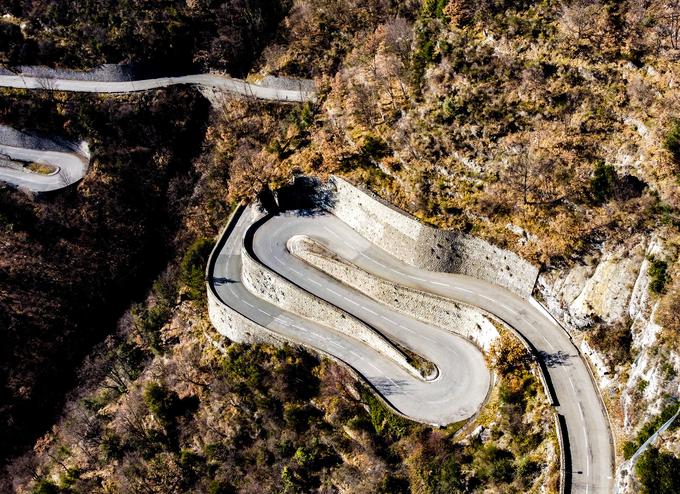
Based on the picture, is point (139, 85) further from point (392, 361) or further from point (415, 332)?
point (392, 361)

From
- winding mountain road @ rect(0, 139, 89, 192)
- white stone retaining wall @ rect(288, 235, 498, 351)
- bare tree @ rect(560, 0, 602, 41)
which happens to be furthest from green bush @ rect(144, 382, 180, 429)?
bare tree @ rect(560, 0, 602, 41)

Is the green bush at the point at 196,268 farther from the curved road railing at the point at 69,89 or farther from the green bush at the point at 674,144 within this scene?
the green bush at the point at 674,144

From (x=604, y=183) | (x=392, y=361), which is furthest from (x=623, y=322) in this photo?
(x=392, y=361)

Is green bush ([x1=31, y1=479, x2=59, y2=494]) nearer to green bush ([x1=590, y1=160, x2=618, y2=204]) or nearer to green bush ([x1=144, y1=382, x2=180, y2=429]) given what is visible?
green bush ([x1=144, y1=382, x2=180, y2=429])

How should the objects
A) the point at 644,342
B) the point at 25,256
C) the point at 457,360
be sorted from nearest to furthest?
the point at 644,342, the point at 457,360, the point at 25,256

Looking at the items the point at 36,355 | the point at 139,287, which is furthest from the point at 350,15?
the point at 36,355

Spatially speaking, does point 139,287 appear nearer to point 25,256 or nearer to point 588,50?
point 25,256
